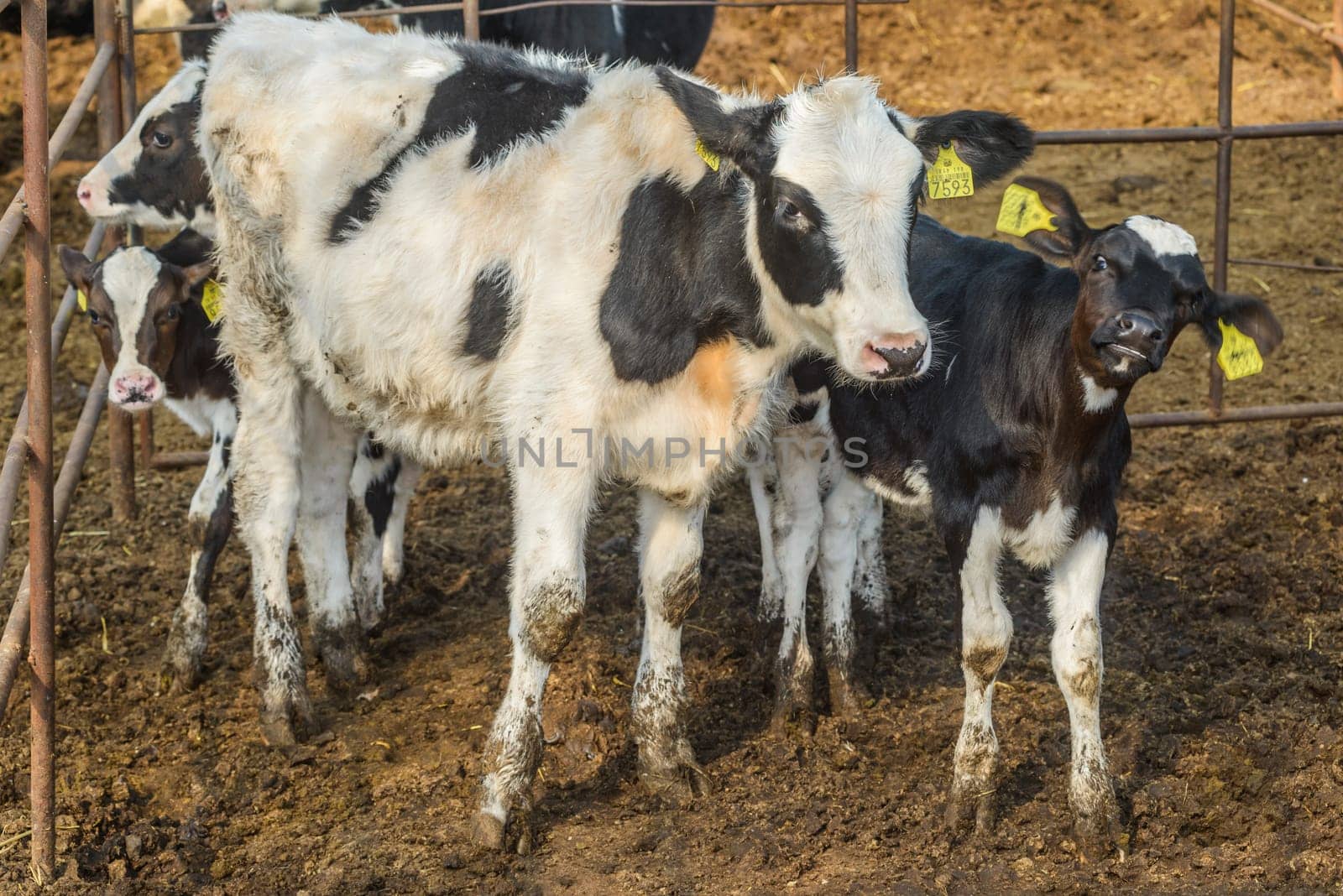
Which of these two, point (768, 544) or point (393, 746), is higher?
point (768, 544)

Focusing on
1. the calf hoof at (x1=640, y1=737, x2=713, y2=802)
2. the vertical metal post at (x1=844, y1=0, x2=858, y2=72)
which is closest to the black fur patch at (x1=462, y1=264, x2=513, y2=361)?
the calf hoof at (x1=640, y1=737, x2=713, y2=802)

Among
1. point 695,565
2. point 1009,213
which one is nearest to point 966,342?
point 1009,213

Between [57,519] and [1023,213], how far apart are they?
347cm

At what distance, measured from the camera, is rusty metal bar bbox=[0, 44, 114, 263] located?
4.15 metres

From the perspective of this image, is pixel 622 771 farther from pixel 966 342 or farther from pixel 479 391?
pixel 966 342

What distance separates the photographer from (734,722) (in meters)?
5.79

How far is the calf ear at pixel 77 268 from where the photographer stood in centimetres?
627

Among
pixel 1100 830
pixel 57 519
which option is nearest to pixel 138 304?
pixel 57 519

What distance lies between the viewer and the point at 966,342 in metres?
5.22

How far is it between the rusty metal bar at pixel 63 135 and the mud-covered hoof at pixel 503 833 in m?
2.26

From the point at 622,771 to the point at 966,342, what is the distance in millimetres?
1944

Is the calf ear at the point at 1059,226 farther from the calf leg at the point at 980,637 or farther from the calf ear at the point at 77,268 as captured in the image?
the calf ear at the point at 77,268

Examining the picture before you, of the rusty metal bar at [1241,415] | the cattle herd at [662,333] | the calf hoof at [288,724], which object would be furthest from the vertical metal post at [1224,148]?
the calf hoof at [288,724]

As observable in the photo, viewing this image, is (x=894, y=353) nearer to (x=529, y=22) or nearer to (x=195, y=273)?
(x=195, y=273)
